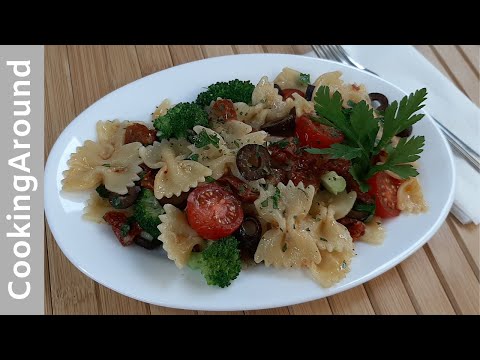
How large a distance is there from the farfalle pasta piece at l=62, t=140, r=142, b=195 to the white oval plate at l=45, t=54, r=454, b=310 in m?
0.06

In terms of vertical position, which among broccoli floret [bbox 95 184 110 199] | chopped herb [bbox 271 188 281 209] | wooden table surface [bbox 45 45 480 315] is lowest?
wooden table surface [bbox 45 45 480 315]

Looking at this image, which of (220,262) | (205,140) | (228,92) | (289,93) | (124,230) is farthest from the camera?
(289,93)

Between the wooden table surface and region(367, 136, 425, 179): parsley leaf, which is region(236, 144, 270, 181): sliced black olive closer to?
region(367, 136, 425, 179): parsley leaf

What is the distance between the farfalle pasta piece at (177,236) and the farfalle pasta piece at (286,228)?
0.35 meters

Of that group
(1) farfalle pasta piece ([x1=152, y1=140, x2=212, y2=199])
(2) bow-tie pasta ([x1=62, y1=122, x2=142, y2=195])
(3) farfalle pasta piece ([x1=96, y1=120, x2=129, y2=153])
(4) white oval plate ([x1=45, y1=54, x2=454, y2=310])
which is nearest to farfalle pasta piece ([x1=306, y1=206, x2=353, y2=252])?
(4) white oval plate ([x1=45, y1=54, x2=454, y2=310])

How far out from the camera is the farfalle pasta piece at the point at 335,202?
358cm

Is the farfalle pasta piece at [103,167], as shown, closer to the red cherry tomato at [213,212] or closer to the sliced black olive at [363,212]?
the red cherry tomato at [213,212]

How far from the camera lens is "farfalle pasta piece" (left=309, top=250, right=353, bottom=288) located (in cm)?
329

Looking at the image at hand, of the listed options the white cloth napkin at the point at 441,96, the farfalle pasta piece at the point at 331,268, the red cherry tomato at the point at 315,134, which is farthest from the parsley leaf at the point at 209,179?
the white cloth napkin at the point at 441,96

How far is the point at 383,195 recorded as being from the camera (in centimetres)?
364

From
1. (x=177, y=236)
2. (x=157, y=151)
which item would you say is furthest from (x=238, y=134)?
(x=177, y=236)

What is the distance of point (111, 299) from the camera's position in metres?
3.57

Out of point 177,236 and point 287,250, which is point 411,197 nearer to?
point 287,250

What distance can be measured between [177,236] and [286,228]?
575 mm
